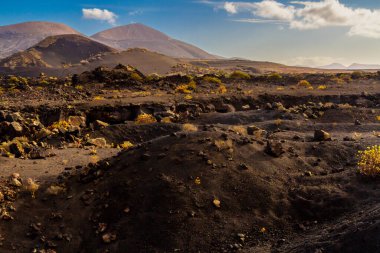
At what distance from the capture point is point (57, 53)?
394ft

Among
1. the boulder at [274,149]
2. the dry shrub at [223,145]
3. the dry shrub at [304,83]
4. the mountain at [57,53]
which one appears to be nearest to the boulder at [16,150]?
the dry shrub at [223,145]

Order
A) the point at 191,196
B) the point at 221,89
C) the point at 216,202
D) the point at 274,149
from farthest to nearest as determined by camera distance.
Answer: the point at 221,89 → the point at 274,149 → the point at 191,196 → the point at 216,202

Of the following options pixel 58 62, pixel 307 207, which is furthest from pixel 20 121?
pixel 58 62

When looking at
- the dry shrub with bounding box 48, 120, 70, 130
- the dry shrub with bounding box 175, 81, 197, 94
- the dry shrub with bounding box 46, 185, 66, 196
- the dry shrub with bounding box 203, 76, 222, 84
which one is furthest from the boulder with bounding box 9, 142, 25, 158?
the dry shrub with bounding box 203, 76, 222, 84

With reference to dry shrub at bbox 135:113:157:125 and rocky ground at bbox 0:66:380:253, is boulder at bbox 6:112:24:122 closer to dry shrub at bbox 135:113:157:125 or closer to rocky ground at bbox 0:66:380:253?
rocky ground at bbox 0:66:380:253

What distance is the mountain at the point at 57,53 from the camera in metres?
98.2

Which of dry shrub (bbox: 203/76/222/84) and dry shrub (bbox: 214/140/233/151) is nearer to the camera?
dry shrub (bbox: 214/140/233/151)

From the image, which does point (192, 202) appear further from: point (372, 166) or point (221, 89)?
point (221, 89)

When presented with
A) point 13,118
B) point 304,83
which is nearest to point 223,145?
point 13,118

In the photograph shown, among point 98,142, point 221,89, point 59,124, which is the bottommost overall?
point 98,142

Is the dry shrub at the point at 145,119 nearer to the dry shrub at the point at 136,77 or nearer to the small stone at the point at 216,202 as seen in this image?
the small stone at the point at 216,202

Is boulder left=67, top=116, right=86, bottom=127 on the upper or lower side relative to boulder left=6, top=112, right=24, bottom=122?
lower

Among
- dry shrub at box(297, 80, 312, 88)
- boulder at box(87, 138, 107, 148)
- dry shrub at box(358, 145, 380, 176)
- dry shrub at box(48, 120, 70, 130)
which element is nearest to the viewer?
dry shrub at box(358, 145, 380, 176)

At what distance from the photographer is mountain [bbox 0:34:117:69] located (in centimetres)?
9825
